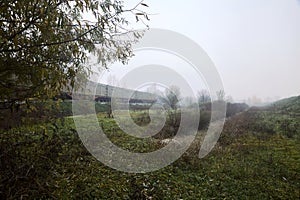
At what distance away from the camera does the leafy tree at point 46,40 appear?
87.6 inches

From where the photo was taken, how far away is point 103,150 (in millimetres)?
5023

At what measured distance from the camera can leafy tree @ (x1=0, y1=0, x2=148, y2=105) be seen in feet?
7.30

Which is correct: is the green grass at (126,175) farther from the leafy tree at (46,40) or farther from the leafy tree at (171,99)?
the leafy tree at (171,99)

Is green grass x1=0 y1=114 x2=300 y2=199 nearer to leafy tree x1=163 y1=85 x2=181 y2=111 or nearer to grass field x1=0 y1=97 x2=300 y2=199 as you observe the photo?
grass field x1=0 y1=97 x2=300 y2=199

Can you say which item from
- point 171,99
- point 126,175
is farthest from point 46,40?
point 171,99

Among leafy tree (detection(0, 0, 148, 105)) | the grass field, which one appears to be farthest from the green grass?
leafy tree (detection(0, 0, 148, 105))

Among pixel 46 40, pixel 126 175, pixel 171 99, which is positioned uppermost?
pixel 46 40

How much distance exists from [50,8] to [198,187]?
349cm

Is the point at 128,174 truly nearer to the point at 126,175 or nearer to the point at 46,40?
the point at 126,175

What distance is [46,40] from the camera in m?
2.47

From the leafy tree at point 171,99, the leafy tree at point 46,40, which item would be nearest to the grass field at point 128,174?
the leafy tree at point 46,40

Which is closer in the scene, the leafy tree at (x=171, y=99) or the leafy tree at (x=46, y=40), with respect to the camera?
the leafy tree at (x=46, y=40)

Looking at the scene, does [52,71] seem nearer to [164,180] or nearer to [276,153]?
[164,180]

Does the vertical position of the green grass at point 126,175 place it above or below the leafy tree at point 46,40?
below
